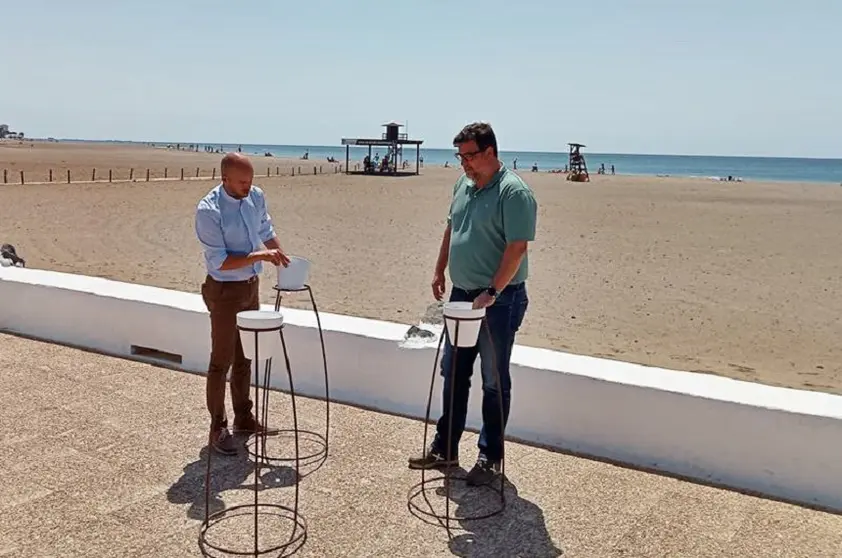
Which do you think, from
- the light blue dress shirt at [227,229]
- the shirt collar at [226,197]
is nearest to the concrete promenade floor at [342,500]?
the light blue dress shirt at [227,229]

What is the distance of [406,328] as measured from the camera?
4797 millimetres

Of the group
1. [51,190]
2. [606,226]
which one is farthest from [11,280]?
[51,190]

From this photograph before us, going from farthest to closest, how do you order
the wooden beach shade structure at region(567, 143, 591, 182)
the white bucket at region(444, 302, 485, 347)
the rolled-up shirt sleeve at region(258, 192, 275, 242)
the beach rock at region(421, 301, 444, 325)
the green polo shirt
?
1. the wooden beach shade structure at region(567, 143, 591, 182)
2. the beach rock at region(421, 301, 444, 325)
3. the rolled-up shirt sleeve at region(258, 192, 275, 242)
4. the green polo shirt
5. the white bucket at region(444, 302, 485, 347)

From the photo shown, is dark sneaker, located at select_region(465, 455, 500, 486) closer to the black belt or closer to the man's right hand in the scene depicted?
the man's right hand

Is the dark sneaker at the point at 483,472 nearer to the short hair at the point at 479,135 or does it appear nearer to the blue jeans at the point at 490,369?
the blue jeans at the point at 490,369

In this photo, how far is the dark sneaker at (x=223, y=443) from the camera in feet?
12.7

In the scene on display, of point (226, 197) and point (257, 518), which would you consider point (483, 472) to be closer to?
point (257, 518)

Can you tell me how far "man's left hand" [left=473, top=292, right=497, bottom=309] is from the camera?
331cm

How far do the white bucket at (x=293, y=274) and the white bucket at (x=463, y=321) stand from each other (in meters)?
0.85

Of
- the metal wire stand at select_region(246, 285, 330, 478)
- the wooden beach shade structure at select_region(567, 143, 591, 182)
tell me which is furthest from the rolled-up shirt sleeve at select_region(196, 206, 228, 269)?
the wooden beach shade structure at select_region(567, 143, 591, 182)

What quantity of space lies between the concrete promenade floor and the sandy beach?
4.08m

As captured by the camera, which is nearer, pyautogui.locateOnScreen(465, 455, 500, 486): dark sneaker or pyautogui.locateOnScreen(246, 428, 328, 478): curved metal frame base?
pyautogui.locateOnScreen(465, 455, 500, 486): dark sneaker

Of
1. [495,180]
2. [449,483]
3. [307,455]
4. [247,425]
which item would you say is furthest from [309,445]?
[495,180]

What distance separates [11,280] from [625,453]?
4.63 metres
